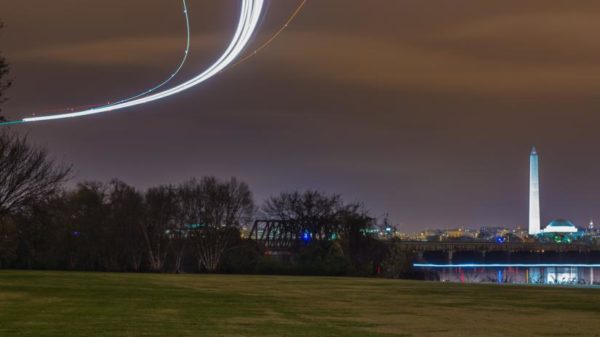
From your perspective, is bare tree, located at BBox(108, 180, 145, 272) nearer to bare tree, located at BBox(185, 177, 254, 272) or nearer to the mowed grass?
bare tree, located at BBox(185, 177, 254, 272)

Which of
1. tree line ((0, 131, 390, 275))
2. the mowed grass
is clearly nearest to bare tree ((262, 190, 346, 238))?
tree line ((0, 131, 390, 275))

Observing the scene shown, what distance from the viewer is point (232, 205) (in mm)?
85438

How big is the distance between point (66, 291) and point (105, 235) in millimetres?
42513

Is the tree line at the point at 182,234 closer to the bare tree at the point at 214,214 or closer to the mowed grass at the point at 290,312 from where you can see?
the bare tree at the point at 214,214

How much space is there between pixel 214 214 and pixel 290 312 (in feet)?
188

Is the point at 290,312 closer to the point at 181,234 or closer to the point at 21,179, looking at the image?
the point at 21,179

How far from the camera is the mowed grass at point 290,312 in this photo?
72.6ft

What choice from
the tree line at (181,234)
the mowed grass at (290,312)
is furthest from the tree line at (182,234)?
the mowed grass at (290,312)

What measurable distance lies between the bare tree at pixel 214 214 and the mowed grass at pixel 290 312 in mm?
39271

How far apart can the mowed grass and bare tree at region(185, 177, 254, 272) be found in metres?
39.3

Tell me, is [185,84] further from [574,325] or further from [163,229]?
[163,229]

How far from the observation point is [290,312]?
27469 millimetres

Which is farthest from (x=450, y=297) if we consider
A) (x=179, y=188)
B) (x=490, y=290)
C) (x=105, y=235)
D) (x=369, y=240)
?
(x=179, y=188)

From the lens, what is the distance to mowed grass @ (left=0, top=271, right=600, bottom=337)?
2212 cm
